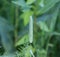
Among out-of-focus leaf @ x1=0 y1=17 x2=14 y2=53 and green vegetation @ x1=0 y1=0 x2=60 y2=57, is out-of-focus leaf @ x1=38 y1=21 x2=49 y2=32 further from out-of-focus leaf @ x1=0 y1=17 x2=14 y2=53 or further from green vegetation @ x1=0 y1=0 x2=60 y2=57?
out-of-focus leaf @ x1=0 y1=17 x2=14 y2=53

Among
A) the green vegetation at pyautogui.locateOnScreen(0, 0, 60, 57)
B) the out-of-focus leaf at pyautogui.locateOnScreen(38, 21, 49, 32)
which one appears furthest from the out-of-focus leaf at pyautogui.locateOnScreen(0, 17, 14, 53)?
the out-of-focus leaf at pyautogui.locateOnScreen(38, 21, 49, 32)

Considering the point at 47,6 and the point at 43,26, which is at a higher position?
the point at 47,6

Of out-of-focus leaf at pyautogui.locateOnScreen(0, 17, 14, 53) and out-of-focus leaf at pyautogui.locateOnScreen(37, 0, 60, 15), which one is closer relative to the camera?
out-of-focus leaf at pyautogui.locateOnScreen(37, 0, 60, 15)

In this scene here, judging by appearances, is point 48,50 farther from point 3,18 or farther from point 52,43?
point 3,18

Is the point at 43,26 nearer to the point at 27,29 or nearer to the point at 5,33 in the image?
the point at 27,29

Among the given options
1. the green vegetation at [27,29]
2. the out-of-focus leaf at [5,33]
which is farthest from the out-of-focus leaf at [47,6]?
the out-of-focus leaf at [5,33]

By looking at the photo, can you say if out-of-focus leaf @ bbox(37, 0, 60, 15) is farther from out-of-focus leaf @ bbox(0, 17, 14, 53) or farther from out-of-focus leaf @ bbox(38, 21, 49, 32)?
out-of-focus leaf @ bbox(0, 17, 14, 53)

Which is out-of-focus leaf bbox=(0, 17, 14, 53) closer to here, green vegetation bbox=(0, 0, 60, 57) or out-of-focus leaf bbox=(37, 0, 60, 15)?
green vegetation bbox=(0, 0, 60, 57)

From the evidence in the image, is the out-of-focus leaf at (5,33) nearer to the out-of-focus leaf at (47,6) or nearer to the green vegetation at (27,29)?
the green vegetation at (27,29)

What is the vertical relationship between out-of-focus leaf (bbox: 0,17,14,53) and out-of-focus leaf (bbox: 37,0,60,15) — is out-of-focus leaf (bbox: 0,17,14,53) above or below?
below

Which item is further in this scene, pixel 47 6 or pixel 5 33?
pixel 5 33

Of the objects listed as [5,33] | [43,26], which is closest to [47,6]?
[43,26]
